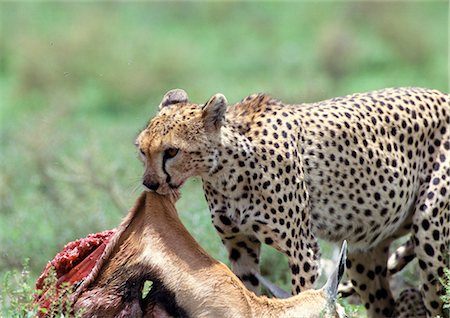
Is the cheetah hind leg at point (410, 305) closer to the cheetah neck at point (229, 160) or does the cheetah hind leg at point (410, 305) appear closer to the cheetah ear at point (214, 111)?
the cheetah neck at point (229, 160)

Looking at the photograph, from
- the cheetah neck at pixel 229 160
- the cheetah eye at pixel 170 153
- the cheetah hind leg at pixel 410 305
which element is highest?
the cheetah eye at pixel 170 153

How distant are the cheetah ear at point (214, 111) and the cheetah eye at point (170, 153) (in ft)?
0.86

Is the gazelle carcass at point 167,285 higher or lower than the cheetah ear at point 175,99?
lower

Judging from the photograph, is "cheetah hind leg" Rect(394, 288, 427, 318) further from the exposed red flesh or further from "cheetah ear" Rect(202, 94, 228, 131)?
the exposed red flesh

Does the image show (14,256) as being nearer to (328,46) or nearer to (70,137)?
(70,137)

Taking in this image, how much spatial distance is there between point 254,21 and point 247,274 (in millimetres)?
14381

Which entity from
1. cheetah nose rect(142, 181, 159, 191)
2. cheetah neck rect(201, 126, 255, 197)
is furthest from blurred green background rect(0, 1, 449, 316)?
cheetah nose rect(142, 181, 159, 191)

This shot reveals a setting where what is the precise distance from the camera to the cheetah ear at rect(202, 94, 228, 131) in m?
5.88

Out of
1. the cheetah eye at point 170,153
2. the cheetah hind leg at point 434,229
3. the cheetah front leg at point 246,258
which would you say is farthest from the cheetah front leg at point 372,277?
the cheetah eye at point 170,153

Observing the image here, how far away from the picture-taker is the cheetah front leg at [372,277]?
7.23 metres

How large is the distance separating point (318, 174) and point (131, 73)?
34.9ft

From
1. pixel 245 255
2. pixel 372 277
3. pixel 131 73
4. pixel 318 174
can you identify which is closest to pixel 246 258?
pixel 245 255

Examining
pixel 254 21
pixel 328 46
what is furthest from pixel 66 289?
pixel 254 21

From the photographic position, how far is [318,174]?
21.0 feet
